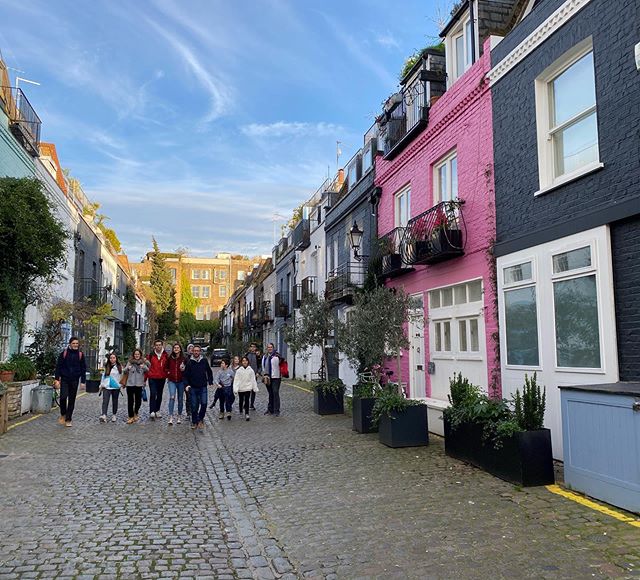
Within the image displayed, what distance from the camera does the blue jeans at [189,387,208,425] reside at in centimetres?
1163

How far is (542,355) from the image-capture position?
8.14m

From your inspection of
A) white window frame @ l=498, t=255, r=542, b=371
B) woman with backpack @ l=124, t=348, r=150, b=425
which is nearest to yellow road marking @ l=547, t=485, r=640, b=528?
white window frame @ l=498, t=255, r=542, b=371

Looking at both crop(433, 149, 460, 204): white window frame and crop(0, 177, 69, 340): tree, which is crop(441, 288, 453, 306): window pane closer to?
crop(433, 149, 460, 204): white window frame

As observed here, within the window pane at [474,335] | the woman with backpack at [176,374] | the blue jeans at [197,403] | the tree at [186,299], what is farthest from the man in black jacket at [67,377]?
the tree at [186,299]

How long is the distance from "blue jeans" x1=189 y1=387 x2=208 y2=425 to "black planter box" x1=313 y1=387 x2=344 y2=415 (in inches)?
110

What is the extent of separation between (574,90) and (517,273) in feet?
8.69

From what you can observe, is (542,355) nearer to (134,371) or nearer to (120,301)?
(134,371)

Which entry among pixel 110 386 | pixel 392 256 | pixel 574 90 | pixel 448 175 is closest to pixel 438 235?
pixel 448 175

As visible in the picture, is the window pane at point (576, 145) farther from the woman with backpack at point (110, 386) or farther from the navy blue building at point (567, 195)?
the woman with backpack at point (110, 386)

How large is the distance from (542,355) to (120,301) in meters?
30.7

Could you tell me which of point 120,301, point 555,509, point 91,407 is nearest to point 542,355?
point 555,509

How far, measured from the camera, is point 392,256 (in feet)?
42.6

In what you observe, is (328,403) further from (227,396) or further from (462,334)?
(462,334)

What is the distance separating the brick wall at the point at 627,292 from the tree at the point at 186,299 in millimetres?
66589
